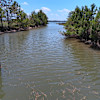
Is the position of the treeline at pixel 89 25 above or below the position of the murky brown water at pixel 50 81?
above

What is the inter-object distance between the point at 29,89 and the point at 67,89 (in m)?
1.81

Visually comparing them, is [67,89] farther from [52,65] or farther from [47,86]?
[52,65]

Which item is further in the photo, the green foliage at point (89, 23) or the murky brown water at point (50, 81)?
the green foliage at point (89, 23)

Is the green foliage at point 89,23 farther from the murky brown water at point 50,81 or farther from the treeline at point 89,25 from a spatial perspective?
the murky brown water at point 50,81

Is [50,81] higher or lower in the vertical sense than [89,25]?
lower

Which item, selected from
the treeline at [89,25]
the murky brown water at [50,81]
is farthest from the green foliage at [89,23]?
the murky brown water at [50,81]

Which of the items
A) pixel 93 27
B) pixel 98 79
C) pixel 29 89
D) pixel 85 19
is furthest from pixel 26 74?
pixel 85 19

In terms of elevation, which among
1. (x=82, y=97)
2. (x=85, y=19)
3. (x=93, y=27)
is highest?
(x=85, y=19)

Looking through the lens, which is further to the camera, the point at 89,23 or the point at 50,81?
the point at 89,23

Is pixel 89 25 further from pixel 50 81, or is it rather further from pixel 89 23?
pixel 50 81

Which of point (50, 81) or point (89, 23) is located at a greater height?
point (89, 23)

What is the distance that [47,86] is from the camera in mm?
6406

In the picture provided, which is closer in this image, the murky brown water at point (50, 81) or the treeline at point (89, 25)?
the murky brown water at point (50, 81)

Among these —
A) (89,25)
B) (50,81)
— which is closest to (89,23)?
(89,25)
